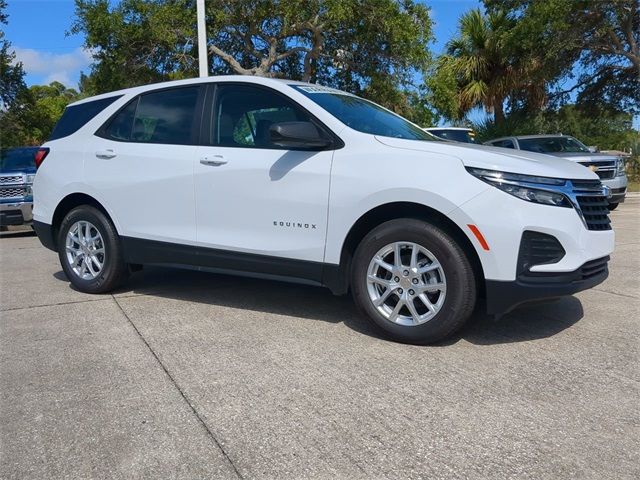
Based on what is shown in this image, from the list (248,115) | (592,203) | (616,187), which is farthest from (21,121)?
(592,203)

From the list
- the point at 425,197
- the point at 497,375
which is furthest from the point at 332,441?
the point at 425,197

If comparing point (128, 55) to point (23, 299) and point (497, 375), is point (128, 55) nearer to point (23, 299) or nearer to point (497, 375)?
point (23, 299)

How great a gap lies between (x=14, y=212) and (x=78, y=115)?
6.74 metres

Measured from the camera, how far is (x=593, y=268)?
3.95 metres

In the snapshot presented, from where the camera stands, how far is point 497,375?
11.4 feet

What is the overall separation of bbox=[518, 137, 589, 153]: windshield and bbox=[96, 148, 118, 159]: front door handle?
32.4ft

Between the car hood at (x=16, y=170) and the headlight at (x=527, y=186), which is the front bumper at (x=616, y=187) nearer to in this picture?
the headlight at (x=527, y=186)

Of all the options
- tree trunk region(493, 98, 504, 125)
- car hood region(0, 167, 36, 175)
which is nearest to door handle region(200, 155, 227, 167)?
car hood region(0, 167, 36, 175)

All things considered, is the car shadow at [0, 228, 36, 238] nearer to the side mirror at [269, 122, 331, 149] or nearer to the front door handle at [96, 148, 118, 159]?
the front door handle at [96, 148, 118, 159]

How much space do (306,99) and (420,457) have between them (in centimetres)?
283

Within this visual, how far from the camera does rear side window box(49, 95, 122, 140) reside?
559 centimetres

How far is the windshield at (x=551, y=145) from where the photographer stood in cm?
1302

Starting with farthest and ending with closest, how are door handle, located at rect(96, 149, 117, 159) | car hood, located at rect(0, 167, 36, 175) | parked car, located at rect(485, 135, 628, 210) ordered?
parked car, located at rect(485, 135, 628, 210)
car hood, located at rect(0, 167, 36, 175)
door handle, located at rect(96, 149, 117, 159)

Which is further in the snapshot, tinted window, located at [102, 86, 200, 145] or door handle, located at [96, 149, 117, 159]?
door handle, located at [96, 149, 117, 159]
